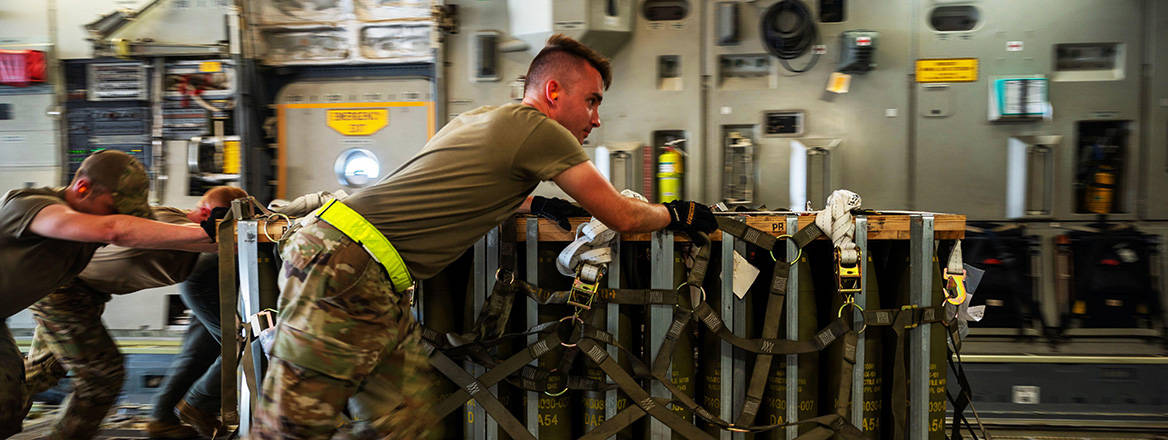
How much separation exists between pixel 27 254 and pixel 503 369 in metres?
1.95

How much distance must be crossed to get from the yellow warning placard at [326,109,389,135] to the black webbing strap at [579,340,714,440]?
2852 millimetres

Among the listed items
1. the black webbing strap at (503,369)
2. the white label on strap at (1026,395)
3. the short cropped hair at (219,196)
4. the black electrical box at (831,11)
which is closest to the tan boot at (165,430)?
the short cropped hair at (219,196)

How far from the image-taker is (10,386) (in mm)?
2783

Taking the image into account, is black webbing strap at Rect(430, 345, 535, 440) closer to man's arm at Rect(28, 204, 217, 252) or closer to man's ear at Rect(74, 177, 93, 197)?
man's arm at Rect(28, 204, 217, 252)

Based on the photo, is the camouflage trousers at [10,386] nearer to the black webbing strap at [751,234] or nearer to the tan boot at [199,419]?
the tan boot at [199,419]

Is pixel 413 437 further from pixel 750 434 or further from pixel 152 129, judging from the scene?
pixel 152 129

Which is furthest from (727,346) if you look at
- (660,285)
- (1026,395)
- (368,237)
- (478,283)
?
(1026,395)

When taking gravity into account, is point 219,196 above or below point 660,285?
above

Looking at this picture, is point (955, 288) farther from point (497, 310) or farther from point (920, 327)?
point (497, 310)

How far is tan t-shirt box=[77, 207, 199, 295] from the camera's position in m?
3.20

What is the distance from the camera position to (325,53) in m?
4.64

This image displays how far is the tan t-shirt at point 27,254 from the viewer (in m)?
2.70

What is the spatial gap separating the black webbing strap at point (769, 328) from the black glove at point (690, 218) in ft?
0.97

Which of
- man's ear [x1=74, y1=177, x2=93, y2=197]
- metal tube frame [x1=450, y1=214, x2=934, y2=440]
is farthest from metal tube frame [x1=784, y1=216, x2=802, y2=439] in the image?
man's ear [x1=74, y1=177, x2=93, y2=197]
